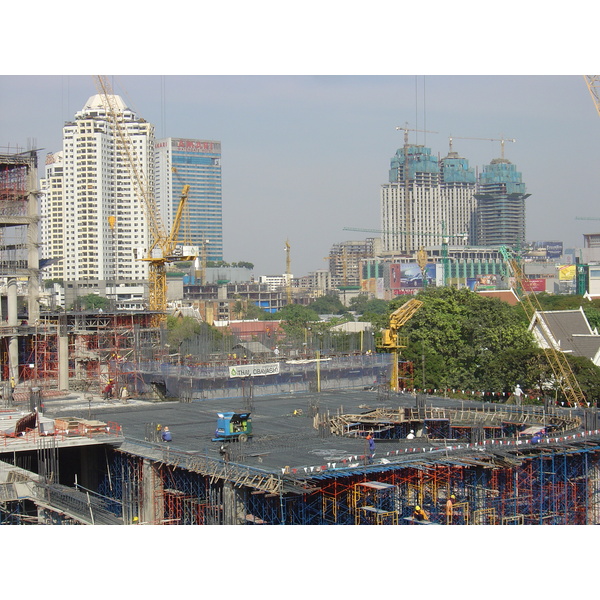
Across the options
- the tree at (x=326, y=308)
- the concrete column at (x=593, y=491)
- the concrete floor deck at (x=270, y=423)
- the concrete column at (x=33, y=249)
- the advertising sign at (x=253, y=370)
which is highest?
the concrete column at (x=33, y=249)

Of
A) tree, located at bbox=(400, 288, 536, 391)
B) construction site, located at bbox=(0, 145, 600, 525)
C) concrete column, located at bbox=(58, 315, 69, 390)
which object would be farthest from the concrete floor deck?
tree, located at bbox=(400, 288, 536, 391)

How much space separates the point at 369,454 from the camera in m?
31.9

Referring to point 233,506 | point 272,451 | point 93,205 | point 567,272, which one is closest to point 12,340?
point 272,451

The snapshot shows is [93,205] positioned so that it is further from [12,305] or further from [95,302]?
[12,305]

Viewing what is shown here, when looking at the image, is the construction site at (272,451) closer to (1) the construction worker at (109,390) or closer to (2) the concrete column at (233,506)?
(2) the concrete column at (233,506)

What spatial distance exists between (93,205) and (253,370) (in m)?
111

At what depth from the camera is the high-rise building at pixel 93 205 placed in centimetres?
15438

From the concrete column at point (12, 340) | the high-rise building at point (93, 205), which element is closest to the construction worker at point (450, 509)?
the concrete column at point (12, 340)

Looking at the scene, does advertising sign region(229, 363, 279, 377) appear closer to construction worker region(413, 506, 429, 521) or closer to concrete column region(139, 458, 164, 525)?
concrete column region(139, 458, 164, 525)

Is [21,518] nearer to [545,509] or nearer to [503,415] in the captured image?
[545,509]

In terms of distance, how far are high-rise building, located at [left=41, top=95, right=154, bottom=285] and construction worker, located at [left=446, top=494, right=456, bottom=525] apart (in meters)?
127

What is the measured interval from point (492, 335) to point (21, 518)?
3452 cm

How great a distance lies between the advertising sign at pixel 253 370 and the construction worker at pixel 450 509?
21264 millimetres

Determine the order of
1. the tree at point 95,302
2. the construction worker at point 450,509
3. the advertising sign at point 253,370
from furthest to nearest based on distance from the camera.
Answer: the tree at point 95,302 → the advertising sign at point 253,370 → the construction worker at point 450,509
